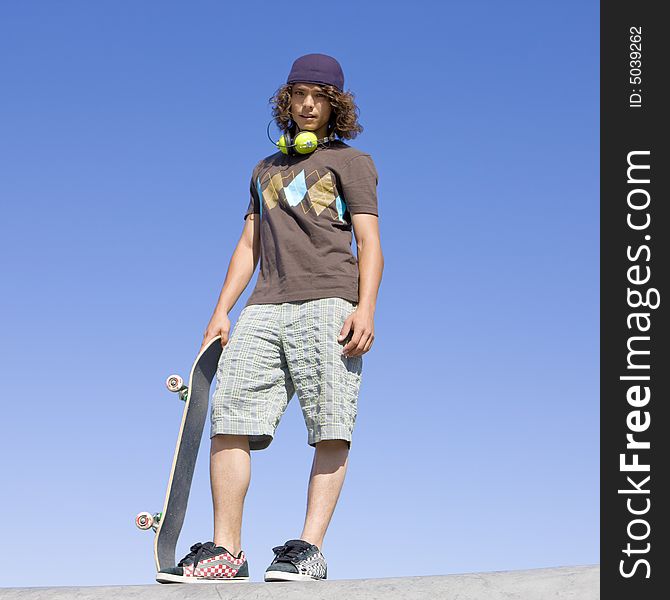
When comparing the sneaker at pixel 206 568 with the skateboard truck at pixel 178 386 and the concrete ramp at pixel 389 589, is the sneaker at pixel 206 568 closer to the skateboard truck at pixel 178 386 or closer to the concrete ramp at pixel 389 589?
the concrete ramp at pixel 389 589

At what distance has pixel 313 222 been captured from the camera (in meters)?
4.95

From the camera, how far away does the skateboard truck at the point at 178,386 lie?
505cm

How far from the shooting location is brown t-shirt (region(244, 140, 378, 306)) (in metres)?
4.88

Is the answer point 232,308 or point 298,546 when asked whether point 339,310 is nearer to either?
point 232,308

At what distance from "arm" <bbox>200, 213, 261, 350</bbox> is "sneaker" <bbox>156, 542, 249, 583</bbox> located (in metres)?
1.20

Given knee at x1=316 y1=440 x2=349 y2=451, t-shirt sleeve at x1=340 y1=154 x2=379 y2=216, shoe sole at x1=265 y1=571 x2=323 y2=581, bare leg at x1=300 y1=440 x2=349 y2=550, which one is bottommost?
shoe sole at x1=265 y1=571 x2=323 y2=581

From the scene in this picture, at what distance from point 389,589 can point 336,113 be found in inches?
101

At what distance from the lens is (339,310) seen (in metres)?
4.80

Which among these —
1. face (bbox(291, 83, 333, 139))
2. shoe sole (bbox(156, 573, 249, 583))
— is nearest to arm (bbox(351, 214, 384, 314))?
face (bbox(291, 83, 333, 139))

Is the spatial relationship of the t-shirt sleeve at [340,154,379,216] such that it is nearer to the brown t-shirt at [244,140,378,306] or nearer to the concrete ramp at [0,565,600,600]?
the brown t-shirt at [244,140,378,306]

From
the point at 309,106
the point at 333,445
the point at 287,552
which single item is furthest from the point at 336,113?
the point at 287,552

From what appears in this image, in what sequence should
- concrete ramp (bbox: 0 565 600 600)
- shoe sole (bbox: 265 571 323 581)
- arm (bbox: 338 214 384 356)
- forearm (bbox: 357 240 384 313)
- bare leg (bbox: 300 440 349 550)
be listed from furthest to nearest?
forearm (bbox: 357 240 384 313), arm (bbox: 338 214 384 356), bare leg (bbox: 300 440 349 550), shoe sole (bbox: 265 571 323 581), concrete ramp (bbox: 0 565 600 600)

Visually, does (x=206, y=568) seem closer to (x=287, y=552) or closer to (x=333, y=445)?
(x=287, y=552)

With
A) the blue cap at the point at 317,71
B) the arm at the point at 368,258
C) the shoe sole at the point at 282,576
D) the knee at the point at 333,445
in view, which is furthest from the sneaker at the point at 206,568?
the blue cap at the point at 317,71
